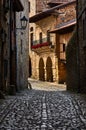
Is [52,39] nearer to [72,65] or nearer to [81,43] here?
[72,65]

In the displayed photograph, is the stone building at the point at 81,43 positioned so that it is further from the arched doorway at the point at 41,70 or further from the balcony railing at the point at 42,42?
the arched doorway at the point at 41,70

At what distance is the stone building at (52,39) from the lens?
4247 cm

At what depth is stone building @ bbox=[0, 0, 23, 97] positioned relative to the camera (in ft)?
57.5

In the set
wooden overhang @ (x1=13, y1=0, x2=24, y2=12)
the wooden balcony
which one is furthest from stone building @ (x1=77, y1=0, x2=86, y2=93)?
the wooden balcony

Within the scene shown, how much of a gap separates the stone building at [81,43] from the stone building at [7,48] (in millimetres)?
3481

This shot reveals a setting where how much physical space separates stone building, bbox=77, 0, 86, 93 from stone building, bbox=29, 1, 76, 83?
15334mm

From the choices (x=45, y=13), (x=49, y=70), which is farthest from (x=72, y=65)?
(x=49, y=70)

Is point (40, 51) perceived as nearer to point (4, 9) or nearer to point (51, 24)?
point (51, 24)

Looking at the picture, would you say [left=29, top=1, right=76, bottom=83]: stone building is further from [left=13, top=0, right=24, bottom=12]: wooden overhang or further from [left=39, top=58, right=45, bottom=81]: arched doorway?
[left=13, top=0, right=24, bottom=12]: wooden overhang

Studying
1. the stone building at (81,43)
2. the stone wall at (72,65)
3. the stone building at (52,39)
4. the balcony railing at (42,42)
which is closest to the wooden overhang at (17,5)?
the stone building at (81,43)

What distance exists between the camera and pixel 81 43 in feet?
72.5

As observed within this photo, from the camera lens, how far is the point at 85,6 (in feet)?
64.1

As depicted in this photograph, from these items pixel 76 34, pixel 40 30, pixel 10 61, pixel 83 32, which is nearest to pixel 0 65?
pixel 10 61

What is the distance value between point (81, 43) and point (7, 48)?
4.38 m
